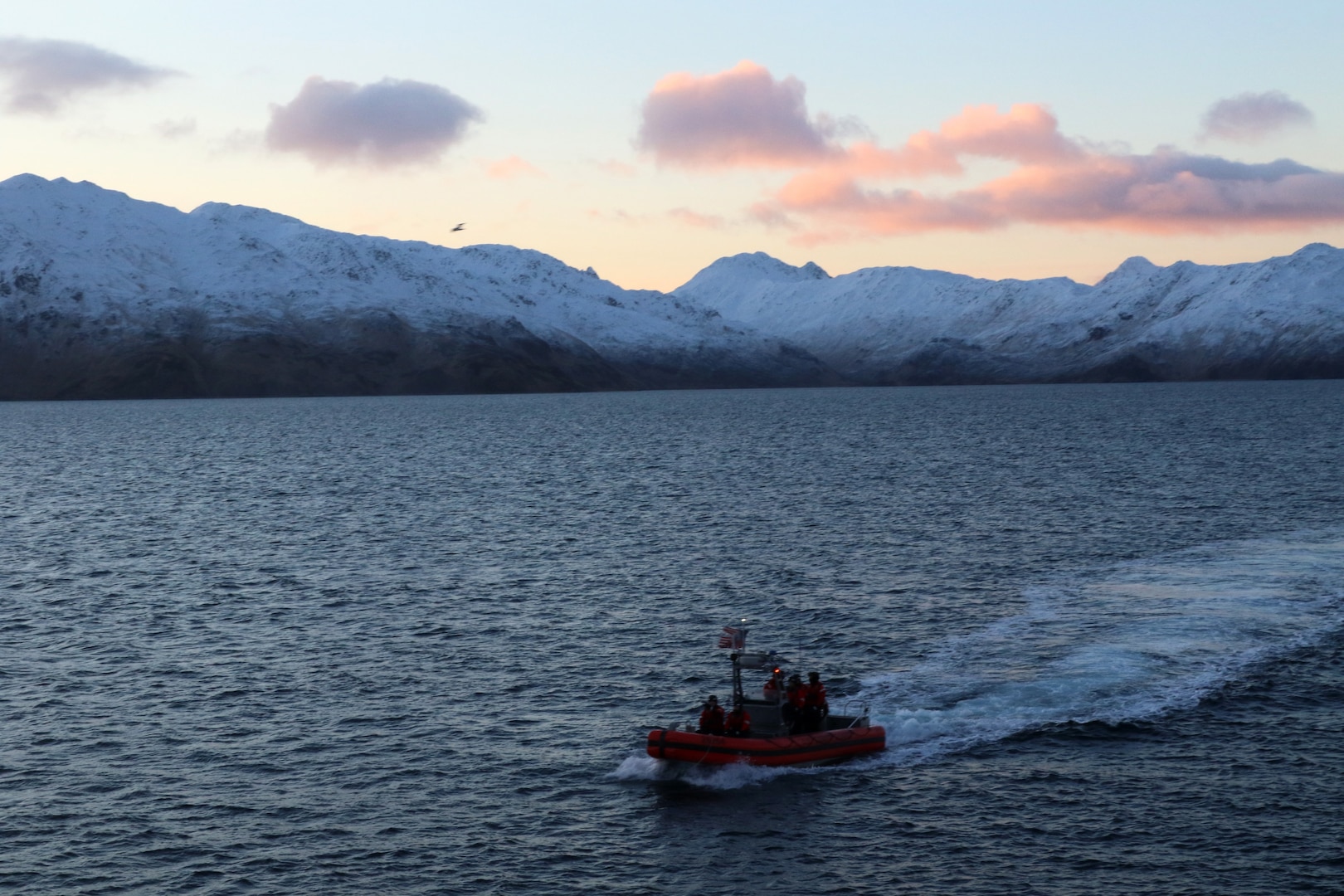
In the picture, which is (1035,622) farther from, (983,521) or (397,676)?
(983,521)

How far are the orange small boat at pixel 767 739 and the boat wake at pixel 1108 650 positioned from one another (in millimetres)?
1058

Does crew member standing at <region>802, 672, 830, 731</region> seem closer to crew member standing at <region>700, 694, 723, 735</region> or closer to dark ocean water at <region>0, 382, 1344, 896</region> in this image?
dark ocean water at <region>0, 382, 1344, 896</region>

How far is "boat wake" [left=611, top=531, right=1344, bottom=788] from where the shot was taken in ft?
155

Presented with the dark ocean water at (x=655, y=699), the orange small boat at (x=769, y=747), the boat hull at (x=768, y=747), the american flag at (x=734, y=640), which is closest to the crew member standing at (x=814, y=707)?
the boat hull at (x=768, y=747)

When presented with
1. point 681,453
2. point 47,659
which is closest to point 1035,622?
point 47,659

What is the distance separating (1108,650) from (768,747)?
20.1 metres

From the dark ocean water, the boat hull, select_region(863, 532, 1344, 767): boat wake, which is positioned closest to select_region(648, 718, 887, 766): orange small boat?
the boat hull

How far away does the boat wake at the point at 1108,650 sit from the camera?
159 ft

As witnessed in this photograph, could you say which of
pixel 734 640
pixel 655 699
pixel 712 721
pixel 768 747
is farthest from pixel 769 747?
pixel 655 699

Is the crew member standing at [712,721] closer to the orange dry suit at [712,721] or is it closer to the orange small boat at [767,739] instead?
the orange dry suit at [712,721]

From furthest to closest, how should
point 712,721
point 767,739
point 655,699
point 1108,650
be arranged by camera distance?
point 1108,650, point 655,699, point 767,739, point 712,721

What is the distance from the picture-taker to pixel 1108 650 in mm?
57062

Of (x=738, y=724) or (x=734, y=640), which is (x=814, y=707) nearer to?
(x=738, y=724)

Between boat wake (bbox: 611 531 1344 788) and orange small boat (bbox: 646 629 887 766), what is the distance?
1.46 ft
